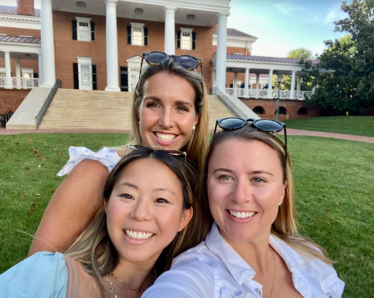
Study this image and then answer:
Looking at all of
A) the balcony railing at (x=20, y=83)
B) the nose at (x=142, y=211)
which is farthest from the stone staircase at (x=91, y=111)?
the nose at (x=142, y=211)

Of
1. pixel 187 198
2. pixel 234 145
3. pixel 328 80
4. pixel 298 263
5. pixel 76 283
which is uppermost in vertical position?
pixel 328 80

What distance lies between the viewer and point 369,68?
28.0 metres

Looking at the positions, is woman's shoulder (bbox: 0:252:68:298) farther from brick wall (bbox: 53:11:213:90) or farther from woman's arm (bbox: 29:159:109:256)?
brick wall (bbox: 53:11:213:90)

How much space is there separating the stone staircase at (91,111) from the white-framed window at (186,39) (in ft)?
28.5

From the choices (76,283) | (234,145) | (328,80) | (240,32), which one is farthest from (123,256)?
(240,32)

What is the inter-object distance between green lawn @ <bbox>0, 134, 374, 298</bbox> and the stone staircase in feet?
22.1

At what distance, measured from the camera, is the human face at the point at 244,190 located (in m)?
1.64

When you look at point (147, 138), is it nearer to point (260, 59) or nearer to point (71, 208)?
point (71, 208)

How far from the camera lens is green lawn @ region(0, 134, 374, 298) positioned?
340 cm

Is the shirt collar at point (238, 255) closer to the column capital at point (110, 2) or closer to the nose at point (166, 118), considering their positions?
the nose at point (166, 118)

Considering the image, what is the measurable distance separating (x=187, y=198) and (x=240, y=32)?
4589 centimetres

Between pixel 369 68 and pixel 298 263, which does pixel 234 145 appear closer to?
pixel 298 263

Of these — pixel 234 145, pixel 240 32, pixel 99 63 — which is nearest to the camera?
pixel 234 145

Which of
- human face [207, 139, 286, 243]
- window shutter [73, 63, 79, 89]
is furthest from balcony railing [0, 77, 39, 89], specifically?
human face [207, 139, 286, 243]
